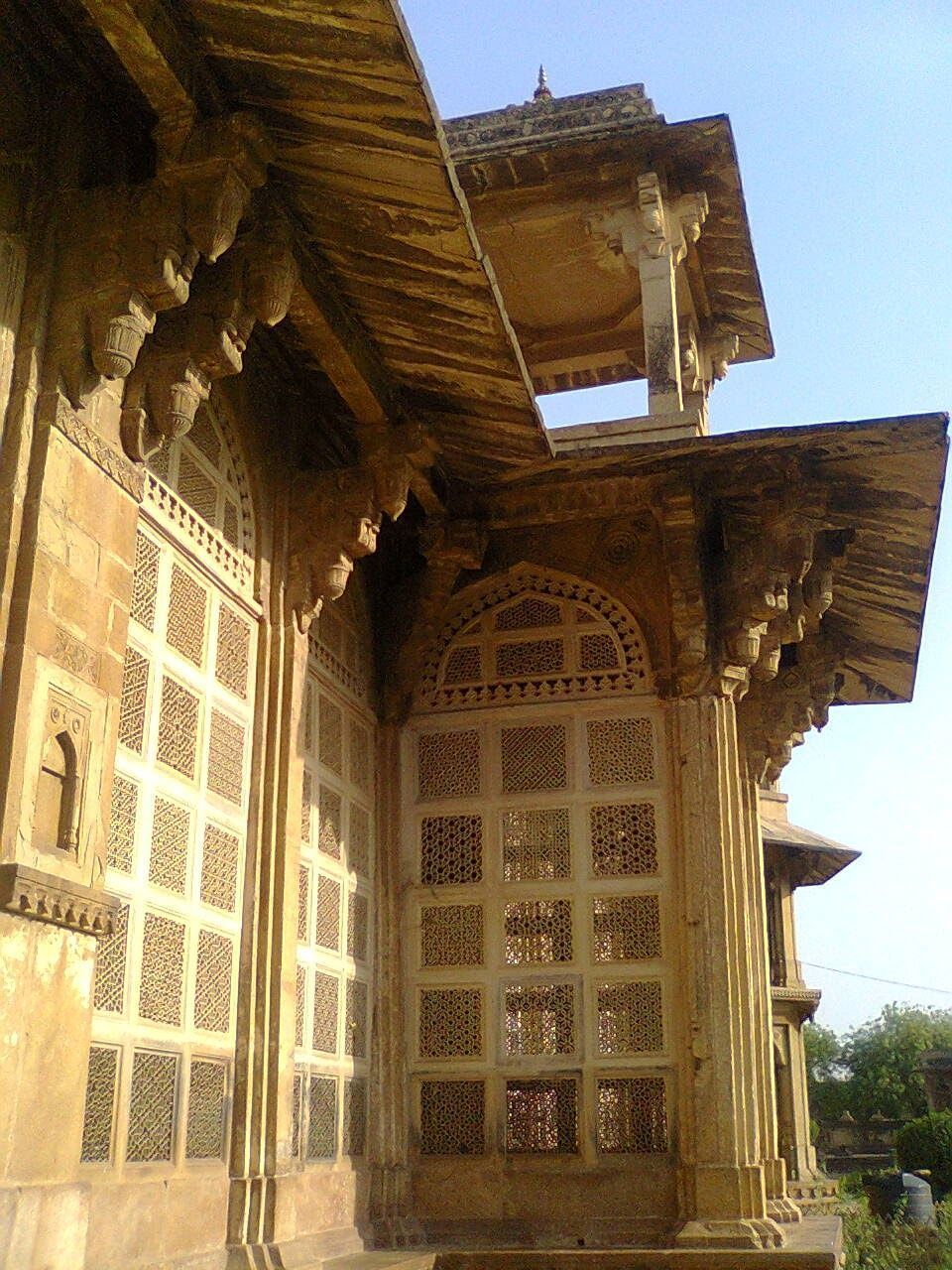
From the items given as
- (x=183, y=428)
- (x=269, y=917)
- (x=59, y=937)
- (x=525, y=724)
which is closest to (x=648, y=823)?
(x=525, y=724)

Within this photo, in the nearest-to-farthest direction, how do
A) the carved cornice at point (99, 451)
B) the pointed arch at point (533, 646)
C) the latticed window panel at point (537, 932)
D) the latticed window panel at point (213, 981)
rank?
the carved cornice at point (99, 451)
the latticed window panel at point (213, 981)
the latticed window panel at point (537, 932)
the pointed arch at point (533, 646)

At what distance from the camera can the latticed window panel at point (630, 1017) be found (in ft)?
25.8

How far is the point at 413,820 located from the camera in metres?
8.57

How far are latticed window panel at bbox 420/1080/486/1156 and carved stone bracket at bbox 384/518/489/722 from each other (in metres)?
2.24

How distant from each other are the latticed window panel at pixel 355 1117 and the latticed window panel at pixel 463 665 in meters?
2.49

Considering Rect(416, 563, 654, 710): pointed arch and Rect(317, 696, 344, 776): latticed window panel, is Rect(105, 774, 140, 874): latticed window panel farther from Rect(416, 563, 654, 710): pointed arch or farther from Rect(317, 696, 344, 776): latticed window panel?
Rect(416, 563, 654, 710): pointed arch

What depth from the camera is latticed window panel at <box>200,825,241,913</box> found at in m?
6.20

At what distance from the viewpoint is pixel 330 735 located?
7938 mm

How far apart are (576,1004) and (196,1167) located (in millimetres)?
2800

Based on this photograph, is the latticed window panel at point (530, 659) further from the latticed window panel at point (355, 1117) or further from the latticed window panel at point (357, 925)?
the latticed window panel at point (355, 1117)

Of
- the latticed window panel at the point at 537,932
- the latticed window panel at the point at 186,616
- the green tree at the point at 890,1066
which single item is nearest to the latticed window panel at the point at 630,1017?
the latticed window panel at the point at 537,932

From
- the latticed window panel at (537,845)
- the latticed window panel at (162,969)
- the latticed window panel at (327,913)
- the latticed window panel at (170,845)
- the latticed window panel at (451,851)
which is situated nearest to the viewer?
the latticed window panel at (162,969)

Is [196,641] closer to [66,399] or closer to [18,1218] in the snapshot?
[66,399]

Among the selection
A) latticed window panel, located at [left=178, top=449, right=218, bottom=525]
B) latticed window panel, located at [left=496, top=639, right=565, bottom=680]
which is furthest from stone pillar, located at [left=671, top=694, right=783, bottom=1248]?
latticed window panel, located at [left=178, top=449, right=218, bottom=525]
